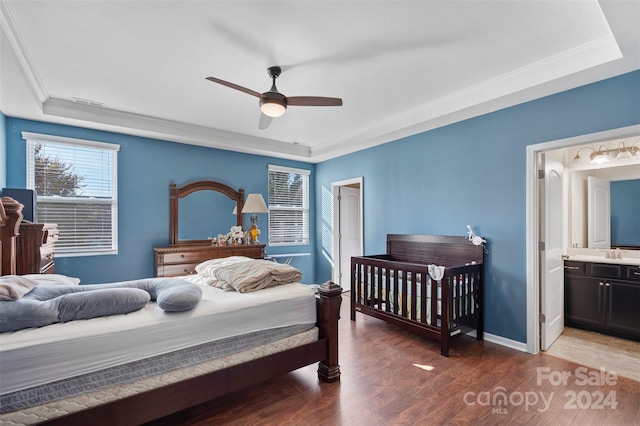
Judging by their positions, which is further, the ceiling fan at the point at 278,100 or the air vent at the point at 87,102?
the air vent at the point at 87,102

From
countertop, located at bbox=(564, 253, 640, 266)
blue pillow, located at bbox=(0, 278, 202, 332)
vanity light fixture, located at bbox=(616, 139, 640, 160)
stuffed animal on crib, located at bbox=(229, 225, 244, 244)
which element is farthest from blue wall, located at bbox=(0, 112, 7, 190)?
vanity light fixture, located at bbox=(616, 139, 640, 160)

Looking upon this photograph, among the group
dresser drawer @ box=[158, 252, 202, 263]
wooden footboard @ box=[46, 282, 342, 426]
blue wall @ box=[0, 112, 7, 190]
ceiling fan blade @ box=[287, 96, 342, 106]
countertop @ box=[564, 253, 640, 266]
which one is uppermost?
ceiling fan blade @ box=[287, 96, 342, 106]

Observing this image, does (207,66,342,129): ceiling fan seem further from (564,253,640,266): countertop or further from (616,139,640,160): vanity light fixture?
(616,139,640,160): vanity light fixture

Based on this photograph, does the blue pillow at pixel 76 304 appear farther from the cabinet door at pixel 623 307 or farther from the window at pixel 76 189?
the cabinet door at pixel 623 307

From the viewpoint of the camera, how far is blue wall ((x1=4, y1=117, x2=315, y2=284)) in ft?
11.6

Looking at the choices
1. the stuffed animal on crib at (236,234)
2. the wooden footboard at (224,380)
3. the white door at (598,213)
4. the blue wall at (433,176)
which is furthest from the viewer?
the stuffed animal on crib at (236,234)

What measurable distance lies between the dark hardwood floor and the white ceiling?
2477 millimetres

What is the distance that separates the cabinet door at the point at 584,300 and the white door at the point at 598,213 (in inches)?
27.1

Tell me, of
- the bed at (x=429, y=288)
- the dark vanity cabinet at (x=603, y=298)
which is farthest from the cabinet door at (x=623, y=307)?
the bed at (x=429, y=288)

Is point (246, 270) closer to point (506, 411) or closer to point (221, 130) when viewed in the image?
point (506, 411)

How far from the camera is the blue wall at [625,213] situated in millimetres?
3652

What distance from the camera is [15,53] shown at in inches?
89.0

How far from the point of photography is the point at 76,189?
3805 millimetres

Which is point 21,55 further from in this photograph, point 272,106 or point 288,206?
point 288,206
